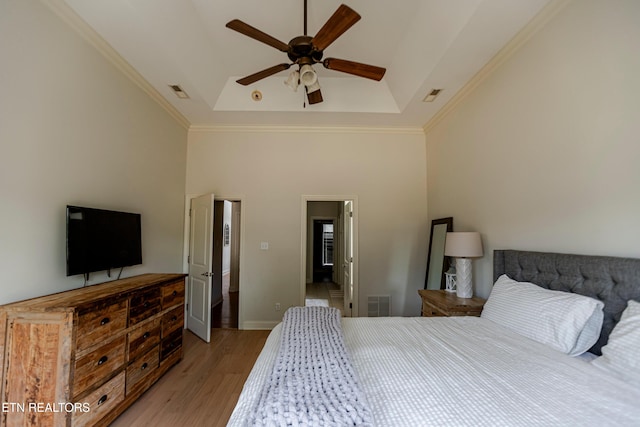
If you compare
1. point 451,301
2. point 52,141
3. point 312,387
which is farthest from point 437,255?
point 52,141

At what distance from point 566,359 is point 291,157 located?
3651 millimetres

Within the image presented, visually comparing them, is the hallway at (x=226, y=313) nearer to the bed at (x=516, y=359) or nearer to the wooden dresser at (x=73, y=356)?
the wooden dresser at (x=73, y=356)

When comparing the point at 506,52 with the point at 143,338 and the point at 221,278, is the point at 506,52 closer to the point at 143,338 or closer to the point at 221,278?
the point at 143,338

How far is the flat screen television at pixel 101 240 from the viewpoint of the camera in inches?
81.4

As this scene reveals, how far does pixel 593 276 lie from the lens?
159 cm

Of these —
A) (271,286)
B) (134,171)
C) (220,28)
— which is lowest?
(271,286)

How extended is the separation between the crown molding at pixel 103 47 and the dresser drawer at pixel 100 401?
2740mm

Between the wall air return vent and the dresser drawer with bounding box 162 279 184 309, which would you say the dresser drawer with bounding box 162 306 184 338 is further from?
the wall air return vent

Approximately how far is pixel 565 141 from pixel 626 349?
4.45 feet

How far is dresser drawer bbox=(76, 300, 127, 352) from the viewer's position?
1.69 metres

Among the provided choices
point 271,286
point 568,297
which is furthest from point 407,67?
point 271,286

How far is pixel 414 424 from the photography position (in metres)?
0.92

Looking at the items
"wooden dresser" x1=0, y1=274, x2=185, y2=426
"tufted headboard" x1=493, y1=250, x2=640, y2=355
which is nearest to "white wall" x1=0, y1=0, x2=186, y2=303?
"wooden dresser" x1=0, y1=274, x2=185, y2=426

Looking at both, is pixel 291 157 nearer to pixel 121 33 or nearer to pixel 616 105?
pixel 121 33
